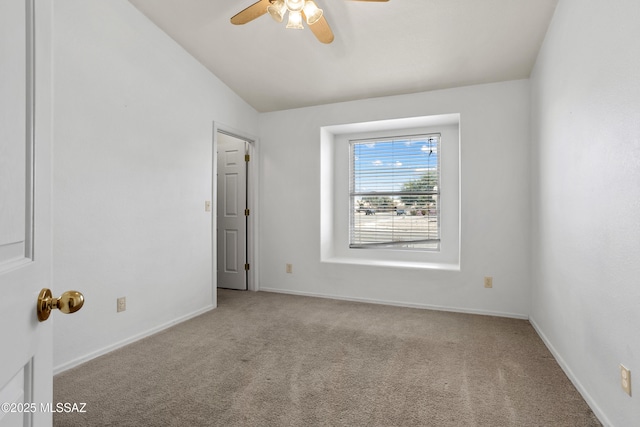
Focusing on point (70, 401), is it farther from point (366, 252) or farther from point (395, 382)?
point (366, 252)

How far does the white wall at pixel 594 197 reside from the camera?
1.53m

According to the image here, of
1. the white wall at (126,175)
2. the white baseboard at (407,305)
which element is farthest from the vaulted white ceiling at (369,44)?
the white baseboard at (407,305)

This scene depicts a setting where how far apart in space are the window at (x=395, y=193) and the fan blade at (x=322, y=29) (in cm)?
207

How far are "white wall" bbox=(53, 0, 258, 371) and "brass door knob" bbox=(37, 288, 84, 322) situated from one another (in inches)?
82.8

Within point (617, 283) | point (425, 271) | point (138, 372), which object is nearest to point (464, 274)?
point (425, 271)

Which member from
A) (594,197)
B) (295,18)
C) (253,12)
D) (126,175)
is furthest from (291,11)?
(594,197)

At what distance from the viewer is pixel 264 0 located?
2.29 meters

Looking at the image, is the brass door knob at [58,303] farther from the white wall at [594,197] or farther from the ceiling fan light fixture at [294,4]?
the ceiling fan light fixture at [294,4]

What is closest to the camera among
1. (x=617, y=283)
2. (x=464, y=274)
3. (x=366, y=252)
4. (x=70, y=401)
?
(x=617, y=283)

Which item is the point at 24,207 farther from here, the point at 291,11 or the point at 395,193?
the point at 395,193

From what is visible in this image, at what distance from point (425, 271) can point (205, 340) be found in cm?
237

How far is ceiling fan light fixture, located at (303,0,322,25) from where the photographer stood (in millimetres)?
2338

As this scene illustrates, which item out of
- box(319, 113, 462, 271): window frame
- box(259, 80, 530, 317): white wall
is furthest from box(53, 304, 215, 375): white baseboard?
box(319, 113, 462, 271): window frame

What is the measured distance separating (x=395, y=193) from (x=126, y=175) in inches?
121
